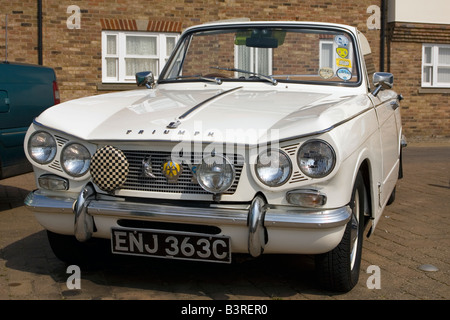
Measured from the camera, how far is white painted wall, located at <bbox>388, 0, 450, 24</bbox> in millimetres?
15909

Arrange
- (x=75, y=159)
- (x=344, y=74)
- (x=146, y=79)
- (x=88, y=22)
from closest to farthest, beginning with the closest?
1. (x=75, y=159)
2. (x=344, y=74)
3. (x=146, y=79)
4. (x=88, y=22)

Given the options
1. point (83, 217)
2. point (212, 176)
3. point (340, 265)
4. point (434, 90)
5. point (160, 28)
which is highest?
point (160, 28)

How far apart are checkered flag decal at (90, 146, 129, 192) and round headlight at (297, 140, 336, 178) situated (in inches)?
38.7

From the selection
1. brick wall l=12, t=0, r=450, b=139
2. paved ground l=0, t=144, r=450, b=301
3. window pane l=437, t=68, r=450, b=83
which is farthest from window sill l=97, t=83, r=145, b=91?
paved ground l=0, t=144, r=450, b=301

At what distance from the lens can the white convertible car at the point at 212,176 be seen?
3.34 meters

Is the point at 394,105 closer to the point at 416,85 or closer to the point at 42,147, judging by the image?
the point at 42,147

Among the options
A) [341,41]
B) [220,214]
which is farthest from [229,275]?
[341,41]

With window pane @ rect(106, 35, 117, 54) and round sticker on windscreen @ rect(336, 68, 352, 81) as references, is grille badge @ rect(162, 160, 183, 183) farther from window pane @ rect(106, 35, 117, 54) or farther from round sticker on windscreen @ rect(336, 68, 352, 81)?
window pane @ rect(106, 35, 117, 54)

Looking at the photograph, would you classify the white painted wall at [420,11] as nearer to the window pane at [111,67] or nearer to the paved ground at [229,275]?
the window pane at [111,67]

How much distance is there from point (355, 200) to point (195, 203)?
3.27ft

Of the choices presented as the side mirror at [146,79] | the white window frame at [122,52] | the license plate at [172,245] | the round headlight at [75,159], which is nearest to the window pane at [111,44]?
the white window frame at [122,52]

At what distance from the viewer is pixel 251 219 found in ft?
10.8

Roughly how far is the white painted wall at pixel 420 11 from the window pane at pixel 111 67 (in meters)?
6.97

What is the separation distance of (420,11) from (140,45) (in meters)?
7.15
